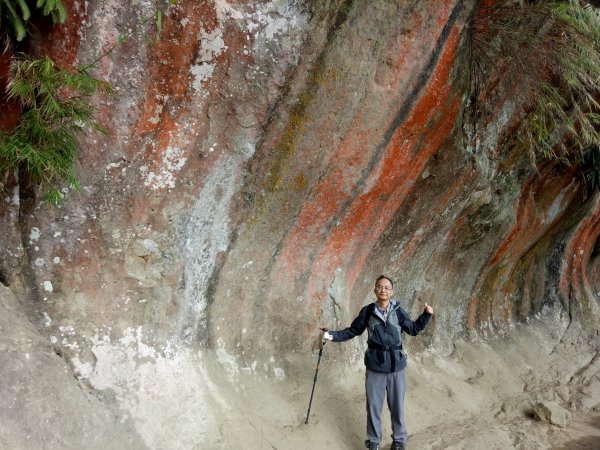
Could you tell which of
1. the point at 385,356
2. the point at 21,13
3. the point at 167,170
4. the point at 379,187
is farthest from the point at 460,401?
the point at 21,13

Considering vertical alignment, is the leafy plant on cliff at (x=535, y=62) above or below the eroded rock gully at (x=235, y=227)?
above

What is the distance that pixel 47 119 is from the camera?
3506 millimetres

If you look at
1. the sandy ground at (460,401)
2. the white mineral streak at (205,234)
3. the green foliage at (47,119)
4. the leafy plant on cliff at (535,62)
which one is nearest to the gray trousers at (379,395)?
the sandy ground at (460,401)

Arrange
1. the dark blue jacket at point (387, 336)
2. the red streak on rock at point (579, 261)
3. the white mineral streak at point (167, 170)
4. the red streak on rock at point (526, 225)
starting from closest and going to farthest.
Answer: the white mineral streak at point (167, 170) → the dark blue jacket at point (387, 336) → the red streak on rock at point (526, 225) → the red streak on rock at point (579, 261)

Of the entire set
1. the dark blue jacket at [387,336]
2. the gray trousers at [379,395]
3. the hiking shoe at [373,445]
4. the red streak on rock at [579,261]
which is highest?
the red streak on rock at [579,261]

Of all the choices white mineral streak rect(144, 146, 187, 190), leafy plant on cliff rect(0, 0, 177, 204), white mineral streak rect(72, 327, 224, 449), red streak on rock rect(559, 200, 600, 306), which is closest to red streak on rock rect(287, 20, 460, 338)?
white mineral streak rect(144, 146, 187, 190)

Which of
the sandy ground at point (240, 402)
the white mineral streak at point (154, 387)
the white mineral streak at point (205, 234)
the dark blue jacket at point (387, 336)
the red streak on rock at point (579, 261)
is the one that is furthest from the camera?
the red streak on rock at point (579, 261)

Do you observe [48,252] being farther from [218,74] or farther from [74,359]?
[218,74]

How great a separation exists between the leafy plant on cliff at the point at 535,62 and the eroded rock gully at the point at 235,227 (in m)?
0.82

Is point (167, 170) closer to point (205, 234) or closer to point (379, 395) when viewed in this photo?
point (205, 234)

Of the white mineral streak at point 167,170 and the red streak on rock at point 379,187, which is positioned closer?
the white mineral streak at point 167,170

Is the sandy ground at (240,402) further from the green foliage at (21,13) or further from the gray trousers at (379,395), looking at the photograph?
the green foliage at (21,13)

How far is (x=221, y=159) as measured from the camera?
4.30 m

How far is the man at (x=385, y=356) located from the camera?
4.46 meters
